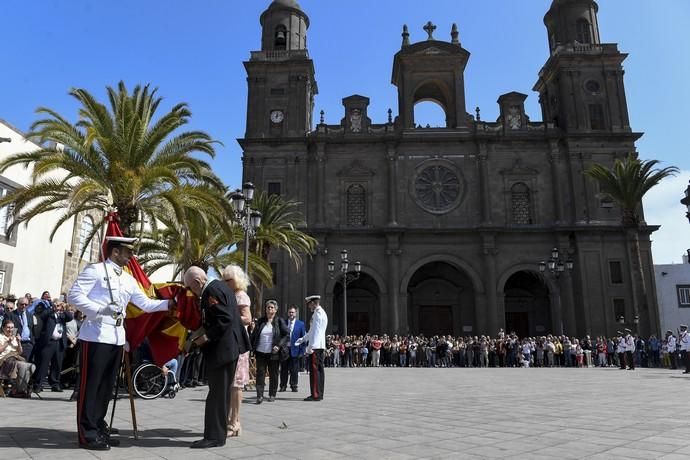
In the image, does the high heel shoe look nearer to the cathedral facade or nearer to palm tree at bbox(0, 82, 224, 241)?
palm tree at bbox(0, 82, 224, 241)

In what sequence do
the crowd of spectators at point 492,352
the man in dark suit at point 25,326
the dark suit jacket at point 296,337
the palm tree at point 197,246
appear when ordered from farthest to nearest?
the crowd of spectators at point 492,352
the palm tree at point 197,246
the man in dark suit at point 25,326
the dark suit jacket at point 296,337

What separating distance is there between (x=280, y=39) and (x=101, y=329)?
36405 millimetres

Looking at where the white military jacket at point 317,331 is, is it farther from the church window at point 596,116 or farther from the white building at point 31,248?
the church window at point 596,116

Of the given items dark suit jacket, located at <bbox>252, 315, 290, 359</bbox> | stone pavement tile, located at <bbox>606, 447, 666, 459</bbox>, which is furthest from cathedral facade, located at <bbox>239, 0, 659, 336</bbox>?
stone pavement tile, located at <bbox>606, 447, 666, 459</bbox>

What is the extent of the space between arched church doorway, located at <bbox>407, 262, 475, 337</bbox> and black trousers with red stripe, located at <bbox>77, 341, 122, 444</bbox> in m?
30.8

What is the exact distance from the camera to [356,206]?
34.8 m

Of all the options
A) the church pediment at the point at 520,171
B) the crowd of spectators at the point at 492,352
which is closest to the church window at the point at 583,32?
the church pediment at the point at 520,171

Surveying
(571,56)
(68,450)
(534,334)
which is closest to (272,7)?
(571,56)

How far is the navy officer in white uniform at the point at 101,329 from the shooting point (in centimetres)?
493

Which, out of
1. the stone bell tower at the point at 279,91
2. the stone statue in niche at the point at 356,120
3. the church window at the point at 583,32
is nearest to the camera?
the stone bell tower at the point at 279,91

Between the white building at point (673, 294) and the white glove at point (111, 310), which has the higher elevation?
the white building at point (673, 294)

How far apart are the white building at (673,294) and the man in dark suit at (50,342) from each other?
136ft

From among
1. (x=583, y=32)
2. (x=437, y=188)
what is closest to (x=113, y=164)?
(x=437, y=188)

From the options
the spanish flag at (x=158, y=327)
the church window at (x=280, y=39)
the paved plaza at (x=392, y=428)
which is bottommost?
the paved plaza at (x=392, y=428)
